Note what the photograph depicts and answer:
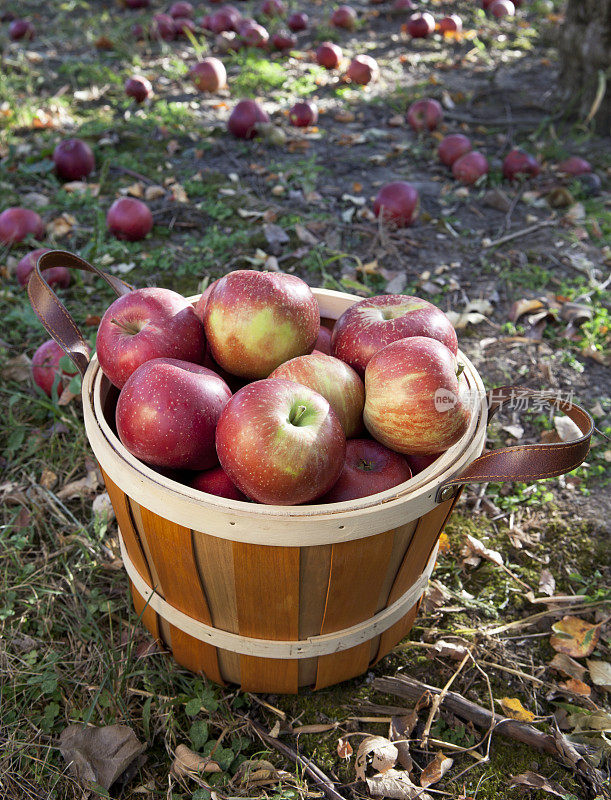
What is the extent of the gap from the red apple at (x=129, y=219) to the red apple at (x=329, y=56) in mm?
3590

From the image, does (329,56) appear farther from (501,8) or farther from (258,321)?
(258,321)

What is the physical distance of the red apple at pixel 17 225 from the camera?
3883 mm

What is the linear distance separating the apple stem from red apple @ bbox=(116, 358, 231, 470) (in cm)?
24

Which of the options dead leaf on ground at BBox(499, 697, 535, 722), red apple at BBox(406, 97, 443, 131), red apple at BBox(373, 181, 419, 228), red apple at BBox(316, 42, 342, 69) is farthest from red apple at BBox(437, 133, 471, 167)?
dead leaf on ground at BBox(499, 697, 535, 722)

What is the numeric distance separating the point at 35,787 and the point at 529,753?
143 centimetres

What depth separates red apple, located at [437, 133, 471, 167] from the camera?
16.0 ft

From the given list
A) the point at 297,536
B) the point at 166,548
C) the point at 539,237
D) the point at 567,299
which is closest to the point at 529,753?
the point at 297,536

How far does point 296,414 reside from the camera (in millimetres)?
1621

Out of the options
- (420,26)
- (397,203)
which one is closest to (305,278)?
(397,203)

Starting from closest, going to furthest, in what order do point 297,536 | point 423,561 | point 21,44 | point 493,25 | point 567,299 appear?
point 297,536 < point 423,561 < point 567,299 < point 21,44 < point 493,25

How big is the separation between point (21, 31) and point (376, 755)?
26.8 ft

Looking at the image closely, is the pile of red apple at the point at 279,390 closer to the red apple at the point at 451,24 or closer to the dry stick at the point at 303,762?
the dry stick at the point at 303,762

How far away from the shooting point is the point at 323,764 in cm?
183

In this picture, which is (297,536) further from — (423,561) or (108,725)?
(108,725)
